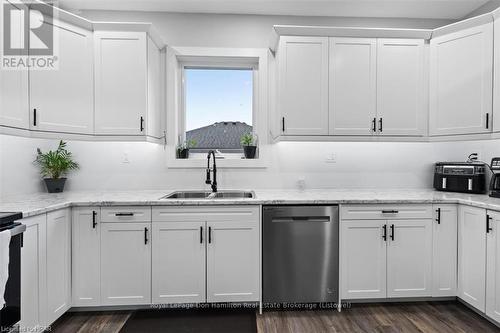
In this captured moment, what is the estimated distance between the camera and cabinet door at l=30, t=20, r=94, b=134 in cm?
231

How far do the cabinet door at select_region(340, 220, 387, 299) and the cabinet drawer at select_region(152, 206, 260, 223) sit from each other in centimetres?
80

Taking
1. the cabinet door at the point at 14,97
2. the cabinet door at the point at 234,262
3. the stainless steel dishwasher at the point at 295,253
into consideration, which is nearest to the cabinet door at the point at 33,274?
the cabinet door at the point at 14,97

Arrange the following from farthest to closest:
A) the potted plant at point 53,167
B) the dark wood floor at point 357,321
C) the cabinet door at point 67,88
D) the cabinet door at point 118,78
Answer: the potted plant at point 53,167, the cabinet door at point 118,78, the cabinet door at point 67,88, the dark wood floor at point 357,321

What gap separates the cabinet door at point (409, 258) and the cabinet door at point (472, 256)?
0.25 meters

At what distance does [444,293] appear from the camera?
2.49 metres

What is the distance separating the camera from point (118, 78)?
261cm

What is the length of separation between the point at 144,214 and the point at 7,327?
3.40 ft

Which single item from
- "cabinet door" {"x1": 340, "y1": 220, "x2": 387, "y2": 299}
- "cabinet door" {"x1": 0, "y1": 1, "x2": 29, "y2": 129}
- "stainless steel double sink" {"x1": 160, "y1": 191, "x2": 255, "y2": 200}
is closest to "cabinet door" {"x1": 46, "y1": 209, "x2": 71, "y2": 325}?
"cabinet door" {"x1": 0, "y1": 1, "x2": 29, "y2": 129}

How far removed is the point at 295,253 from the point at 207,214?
2.64 feet

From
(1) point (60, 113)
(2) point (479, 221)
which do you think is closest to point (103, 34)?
(1) point (60, 113)

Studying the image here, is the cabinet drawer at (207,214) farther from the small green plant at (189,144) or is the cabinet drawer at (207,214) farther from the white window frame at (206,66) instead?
the small green plant at (189,144)

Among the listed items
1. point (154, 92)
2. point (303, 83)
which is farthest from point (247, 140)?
point (154, 92)

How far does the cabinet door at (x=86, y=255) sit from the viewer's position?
231 cm

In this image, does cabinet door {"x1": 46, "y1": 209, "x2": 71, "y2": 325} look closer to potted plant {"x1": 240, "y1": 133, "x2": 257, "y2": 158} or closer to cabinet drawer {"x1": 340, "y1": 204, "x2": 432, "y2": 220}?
potted plant {"x1": 240, "y1": 133, "x2": 257, "y2": 158}
